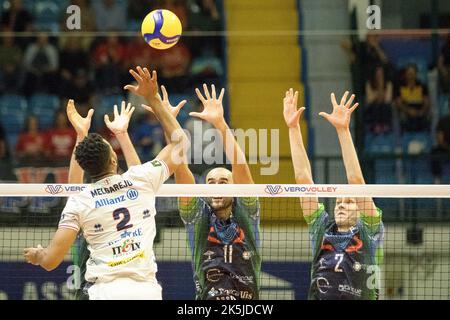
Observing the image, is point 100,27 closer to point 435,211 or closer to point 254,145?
point 254,145

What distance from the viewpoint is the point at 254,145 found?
1712 cm

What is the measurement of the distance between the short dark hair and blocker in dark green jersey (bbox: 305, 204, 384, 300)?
103 inches

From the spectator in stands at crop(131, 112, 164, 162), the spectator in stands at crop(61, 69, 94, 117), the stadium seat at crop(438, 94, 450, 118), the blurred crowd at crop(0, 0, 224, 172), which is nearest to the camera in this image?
the spectator in stands at crop(131, 112, 164, 162)

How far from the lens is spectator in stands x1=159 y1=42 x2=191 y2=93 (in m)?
16.4

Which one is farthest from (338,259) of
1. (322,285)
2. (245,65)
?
(245,65)

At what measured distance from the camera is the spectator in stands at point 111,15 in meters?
17.1

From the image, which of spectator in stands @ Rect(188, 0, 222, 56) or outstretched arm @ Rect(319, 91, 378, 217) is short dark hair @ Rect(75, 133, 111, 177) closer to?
outstretched arm @ Rect(319, 91, 378, 217)

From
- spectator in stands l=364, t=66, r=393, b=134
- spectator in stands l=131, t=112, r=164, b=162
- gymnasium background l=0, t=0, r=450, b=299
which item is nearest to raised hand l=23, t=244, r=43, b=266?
gymnasium background l=0, t=0, r=450, b=299

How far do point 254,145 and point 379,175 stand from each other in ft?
11.7

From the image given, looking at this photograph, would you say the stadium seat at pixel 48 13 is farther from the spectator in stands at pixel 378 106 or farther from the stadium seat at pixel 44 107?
the spectator in stands at pixel 378 106

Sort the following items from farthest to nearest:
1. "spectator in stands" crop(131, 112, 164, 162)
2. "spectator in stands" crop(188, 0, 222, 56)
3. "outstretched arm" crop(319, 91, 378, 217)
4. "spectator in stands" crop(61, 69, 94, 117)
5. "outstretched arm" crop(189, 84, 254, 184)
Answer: "spectator in stands" crop(188, 0, 222, 56) < "spectator in stands" crop(61, 69, 94, 117) < "spectator in stands" crop(131, 112, 164, 162) < "outstretched arm" crop(189, 84, 254, 184) < "outstretched arm" crop(319, 91, 378, 217)

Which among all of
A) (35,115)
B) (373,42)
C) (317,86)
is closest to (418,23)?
(373,42)

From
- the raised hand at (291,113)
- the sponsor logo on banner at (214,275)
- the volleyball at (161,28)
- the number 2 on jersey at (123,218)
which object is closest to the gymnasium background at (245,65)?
the volleyball at (161,28)

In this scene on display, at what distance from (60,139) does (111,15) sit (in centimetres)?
274
